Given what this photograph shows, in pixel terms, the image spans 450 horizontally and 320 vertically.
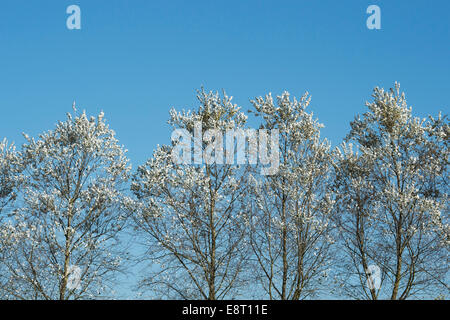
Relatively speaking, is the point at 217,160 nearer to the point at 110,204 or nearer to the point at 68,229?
the point at 110,204

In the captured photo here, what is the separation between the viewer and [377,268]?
22531 millimetres

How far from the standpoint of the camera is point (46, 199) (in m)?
21.1

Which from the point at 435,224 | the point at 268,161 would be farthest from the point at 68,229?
the point at 435,224

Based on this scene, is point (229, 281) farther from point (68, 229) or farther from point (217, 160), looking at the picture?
point (68, 229)

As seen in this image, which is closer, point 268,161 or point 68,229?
point 68,229

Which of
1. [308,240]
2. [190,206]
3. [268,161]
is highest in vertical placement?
[268,161]

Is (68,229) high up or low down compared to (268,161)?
down
